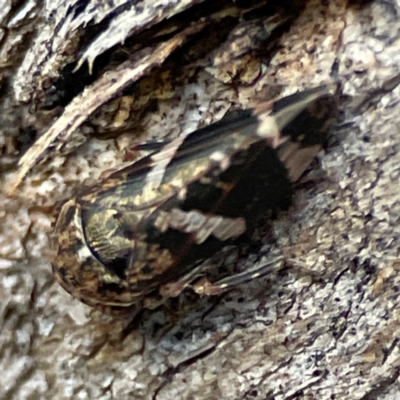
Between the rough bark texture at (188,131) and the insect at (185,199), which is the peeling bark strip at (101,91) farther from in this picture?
the insect at (185,199)

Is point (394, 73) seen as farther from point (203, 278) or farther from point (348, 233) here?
point (203, 278)

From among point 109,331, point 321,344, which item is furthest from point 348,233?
point 109,331

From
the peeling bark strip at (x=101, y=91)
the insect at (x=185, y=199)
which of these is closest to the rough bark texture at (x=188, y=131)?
the peeling bark strip at (x=101, y=91)

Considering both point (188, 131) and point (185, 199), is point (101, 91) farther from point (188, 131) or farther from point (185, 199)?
point (185, 199)

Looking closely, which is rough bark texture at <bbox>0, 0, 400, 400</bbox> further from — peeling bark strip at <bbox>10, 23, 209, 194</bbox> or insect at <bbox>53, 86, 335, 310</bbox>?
insect at <bbox>53, 86, 335, 310</bbox>

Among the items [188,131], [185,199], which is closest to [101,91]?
[188,131]

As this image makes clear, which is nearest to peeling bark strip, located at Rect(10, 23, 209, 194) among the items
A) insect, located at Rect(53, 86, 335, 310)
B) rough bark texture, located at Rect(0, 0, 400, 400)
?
rough bark texture, located at Rect(0, 0, 400, 400)
